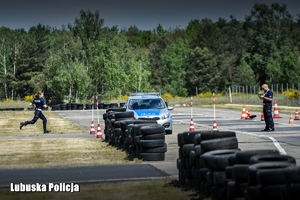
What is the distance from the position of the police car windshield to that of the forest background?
7322 centimetres

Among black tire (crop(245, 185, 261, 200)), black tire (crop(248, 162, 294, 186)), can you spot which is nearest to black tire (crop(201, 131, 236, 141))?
black tire (crop(248, 162, 294, 186))

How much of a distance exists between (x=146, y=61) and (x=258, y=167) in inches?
5345

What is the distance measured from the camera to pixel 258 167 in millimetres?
8766

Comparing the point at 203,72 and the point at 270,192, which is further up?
the point at 203,72

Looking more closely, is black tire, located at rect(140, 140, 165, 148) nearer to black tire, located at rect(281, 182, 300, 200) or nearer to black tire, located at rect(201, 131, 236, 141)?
black tire, located at rect(201, 131, 236, 141)

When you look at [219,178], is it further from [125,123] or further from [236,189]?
[125,123]

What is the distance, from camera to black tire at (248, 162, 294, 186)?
28.1 feet

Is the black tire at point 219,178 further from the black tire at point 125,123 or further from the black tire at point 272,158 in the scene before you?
the black tire at point 125,123

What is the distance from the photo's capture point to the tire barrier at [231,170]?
810 centimetres

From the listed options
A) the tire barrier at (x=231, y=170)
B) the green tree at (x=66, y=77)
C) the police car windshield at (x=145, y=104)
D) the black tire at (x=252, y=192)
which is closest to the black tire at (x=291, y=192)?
the tire barrier at (x=231, y=170)

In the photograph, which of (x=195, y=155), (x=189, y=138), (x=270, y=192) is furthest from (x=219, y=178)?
(x=189, y=138)

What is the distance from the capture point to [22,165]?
18422mm

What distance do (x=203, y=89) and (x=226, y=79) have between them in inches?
264

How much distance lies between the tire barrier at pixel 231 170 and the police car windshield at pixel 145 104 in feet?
58.3
